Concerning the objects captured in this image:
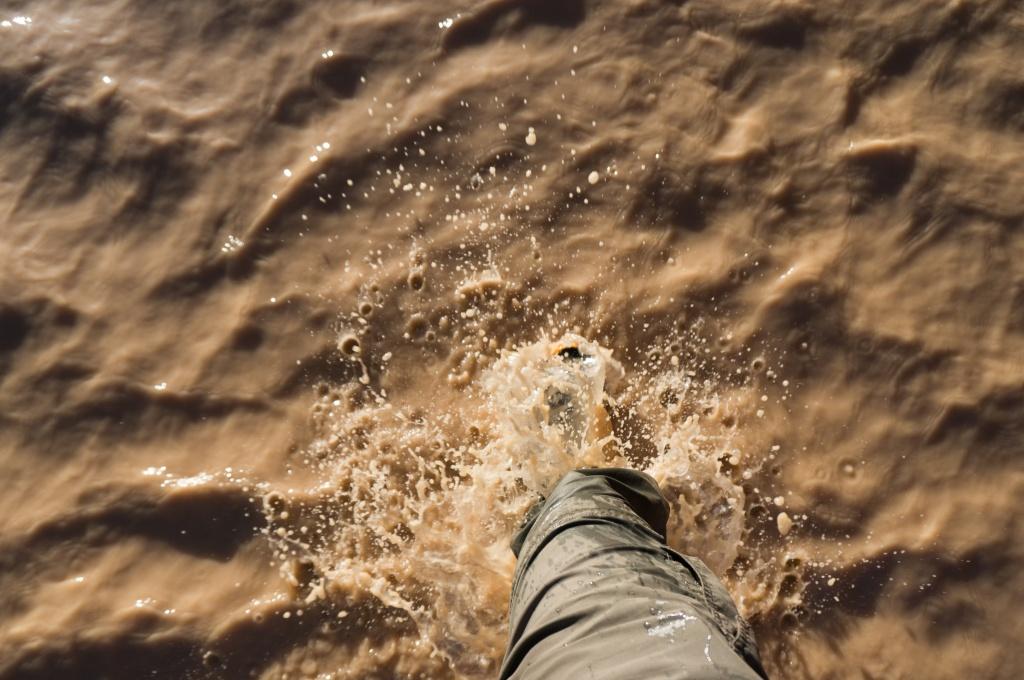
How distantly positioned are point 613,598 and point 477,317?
4.08 ft

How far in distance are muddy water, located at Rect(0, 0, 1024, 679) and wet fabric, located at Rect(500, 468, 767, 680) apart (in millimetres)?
351

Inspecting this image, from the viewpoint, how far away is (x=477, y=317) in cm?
260

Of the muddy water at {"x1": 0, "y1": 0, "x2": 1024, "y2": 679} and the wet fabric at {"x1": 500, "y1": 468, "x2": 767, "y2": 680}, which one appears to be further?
the muddy water at {"x1": 0, "y1": 0, "x2": 1024, "y2": 679}

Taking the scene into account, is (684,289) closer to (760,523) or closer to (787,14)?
(760,523)

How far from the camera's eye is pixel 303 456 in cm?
252

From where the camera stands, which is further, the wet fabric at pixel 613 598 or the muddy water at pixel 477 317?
the muddy water at pixel 477 317

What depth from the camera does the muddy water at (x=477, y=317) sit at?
236 cm

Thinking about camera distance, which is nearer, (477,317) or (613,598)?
(613,598)

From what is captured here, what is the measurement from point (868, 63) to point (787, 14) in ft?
1.22

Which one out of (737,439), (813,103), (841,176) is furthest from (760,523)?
(813,103)

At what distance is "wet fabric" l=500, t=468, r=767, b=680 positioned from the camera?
1455 mm

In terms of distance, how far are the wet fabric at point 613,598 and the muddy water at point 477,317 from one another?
1.15ft

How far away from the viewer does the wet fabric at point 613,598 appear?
1.46 m

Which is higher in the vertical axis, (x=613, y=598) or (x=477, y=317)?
(x=477, y=317)
